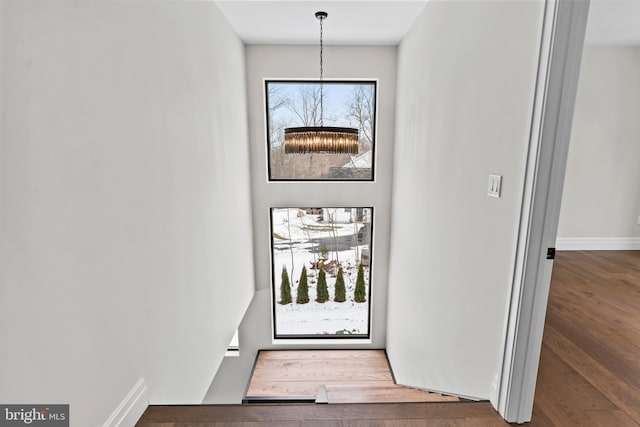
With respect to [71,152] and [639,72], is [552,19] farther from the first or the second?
[639,72]

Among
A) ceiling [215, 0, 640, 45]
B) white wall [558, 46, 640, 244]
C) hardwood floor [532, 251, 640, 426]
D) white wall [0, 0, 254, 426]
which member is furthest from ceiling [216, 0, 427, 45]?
hardwood floor [532, 251, 640, 426]

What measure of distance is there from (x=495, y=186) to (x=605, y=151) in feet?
11.8

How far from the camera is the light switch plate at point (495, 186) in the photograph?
5.21ft

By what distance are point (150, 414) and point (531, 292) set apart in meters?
1.94

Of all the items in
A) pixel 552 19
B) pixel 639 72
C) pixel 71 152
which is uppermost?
pixel 639 72

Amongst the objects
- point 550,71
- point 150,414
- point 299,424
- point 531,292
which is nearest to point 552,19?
point 550,71

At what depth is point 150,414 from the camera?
5.57ft

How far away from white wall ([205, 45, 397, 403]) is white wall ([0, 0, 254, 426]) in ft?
4.98

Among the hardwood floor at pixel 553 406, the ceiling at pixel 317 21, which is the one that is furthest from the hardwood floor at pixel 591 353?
the ceiling at pixel 317 21

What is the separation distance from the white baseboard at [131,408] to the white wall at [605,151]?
472cm

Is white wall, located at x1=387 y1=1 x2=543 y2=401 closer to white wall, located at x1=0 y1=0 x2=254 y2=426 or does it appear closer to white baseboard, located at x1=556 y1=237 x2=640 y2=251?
white wall, located at x1=0 y1=0 x2=254 y2=426

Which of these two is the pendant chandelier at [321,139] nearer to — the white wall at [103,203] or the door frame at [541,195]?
the white wall at [103,203]

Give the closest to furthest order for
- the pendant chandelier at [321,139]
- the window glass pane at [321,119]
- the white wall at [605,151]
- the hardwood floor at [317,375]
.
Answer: the pendant chandelier at [321,139]
the white wall at [605,151]
the hardwood floor at [317,375]
the window glass pane at [321,119]

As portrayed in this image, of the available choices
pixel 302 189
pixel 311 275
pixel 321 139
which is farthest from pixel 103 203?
pixel 311 275
